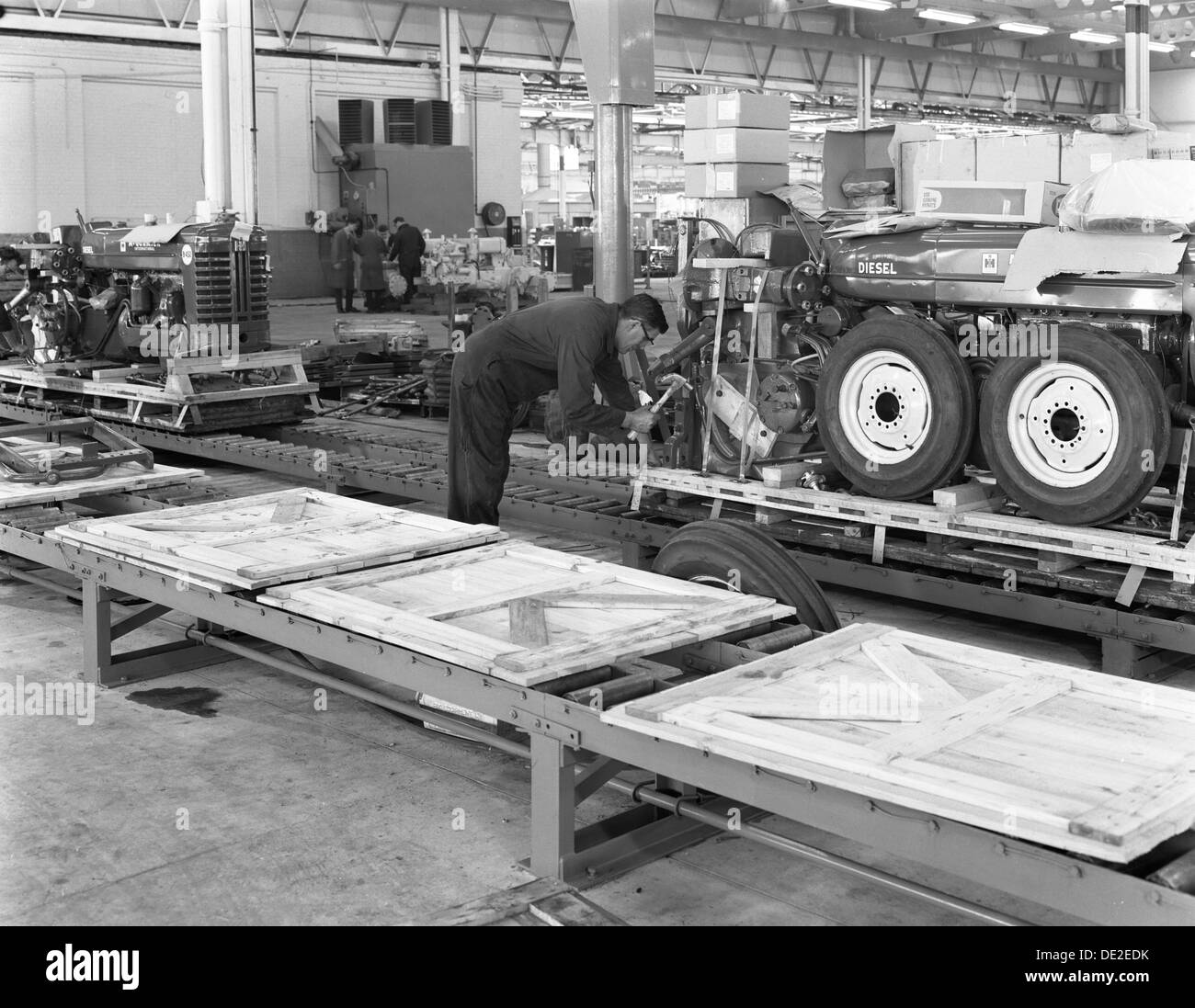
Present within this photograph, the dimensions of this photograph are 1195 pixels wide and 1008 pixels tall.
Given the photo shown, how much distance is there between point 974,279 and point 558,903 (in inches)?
138

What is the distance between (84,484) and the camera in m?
6.84

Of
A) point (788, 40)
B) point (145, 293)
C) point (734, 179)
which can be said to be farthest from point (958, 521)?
point (788, 40)

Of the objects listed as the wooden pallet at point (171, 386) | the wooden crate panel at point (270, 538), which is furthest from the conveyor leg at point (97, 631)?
the wooden pallet at point (171, 386)

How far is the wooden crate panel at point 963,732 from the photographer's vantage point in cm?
283

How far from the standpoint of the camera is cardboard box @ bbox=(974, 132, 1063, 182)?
29.9 ft

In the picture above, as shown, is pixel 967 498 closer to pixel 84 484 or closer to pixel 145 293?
pixel 84 484

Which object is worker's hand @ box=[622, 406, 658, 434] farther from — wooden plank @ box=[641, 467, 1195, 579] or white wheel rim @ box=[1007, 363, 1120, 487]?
white wheel rim @ box=[1007, 363, 1120, 487]

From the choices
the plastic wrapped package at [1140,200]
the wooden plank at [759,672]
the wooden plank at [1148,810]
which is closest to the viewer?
the wooden plank at [1148,810]

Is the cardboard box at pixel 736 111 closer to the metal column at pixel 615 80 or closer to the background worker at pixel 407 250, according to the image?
the metal column at pixel 615 80

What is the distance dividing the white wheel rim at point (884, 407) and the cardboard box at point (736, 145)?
4.81ft

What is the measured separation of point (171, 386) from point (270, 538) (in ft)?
17.2

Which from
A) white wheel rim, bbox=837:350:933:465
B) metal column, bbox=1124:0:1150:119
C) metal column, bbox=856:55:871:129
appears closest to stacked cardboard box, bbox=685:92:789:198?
white wheel rim, bbox=837:350:933:465

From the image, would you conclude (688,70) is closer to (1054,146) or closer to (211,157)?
(211,157)

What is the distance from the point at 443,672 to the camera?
12.9 feet
